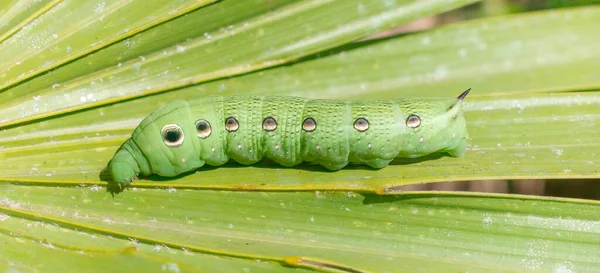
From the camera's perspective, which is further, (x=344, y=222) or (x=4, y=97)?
(x=4, y=97)

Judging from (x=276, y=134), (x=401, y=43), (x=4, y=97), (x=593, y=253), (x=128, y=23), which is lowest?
(x=593, y=253)

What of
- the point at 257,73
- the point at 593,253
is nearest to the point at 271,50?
the point at 257,73

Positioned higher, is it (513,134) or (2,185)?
(2,185)

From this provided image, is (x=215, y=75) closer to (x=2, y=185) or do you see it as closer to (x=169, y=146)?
(x=169, y=146)

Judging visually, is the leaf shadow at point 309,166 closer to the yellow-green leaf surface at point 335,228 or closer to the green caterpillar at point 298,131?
the green caterpillar at point 298,131

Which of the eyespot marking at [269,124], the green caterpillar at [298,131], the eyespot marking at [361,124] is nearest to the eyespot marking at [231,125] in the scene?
the green caterpillar at [298,131]

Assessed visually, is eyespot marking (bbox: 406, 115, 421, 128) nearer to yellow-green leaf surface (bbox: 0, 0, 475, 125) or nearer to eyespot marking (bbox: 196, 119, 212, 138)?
yellow-green leaf surface (bbox: 0, 0, 475, 125)
